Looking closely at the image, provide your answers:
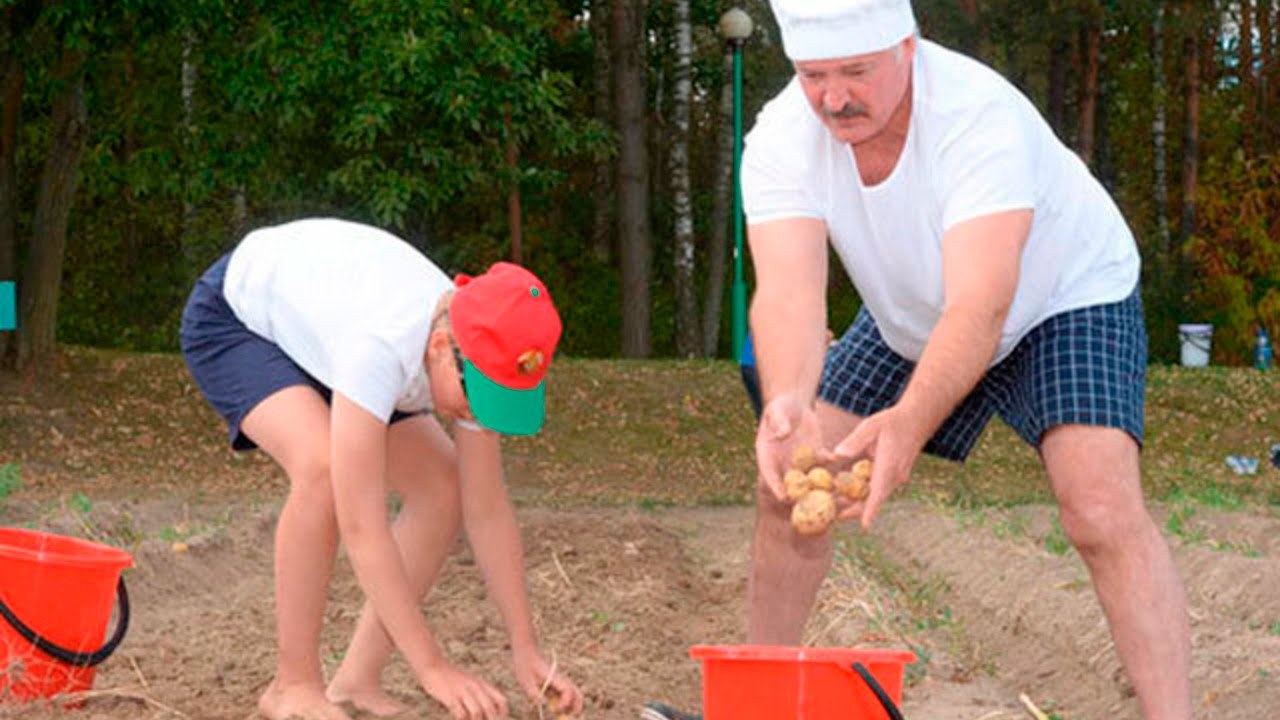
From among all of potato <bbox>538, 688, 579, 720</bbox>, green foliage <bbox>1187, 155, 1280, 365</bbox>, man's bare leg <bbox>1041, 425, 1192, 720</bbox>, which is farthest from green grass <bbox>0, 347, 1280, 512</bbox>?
man's bare leg <bbox>1041, 425, 1192, 720</bbox>

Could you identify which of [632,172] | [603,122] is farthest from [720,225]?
[632,172]

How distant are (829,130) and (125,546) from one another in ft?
16.9

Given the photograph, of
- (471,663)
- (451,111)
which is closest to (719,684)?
(471,663)

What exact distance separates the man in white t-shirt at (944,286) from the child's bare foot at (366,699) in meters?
1.06

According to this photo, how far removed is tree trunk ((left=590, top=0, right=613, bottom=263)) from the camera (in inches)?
856

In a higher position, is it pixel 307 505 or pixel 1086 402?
pixel 1086 402

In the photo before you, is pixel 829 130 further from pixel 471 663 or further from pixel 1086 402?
pixel 471 663

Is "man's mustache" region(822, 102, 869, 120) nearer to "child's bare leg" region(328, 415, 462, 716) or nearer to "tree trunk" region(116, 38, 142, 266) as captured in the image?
"child's bare leg" region(328, 415, 462, 716)

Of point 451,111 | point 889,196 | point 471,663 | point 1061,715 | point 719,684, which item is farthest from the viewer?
point 451,111

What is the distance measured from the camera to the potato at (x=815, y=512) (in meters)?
3.32

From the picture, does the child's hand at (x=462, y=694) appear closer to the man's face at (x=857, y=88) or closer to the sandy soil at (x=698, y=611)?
the sandy soil at (x=698, y=611)

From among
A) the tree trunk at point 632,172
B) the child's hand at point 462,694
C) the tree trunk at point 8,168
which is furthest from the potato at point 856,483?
the tree trunk at point 632,172

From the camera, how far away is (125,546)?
7.83 meters

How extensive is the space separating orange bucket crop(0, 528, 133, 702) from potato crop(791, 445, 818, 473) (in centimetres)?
206
